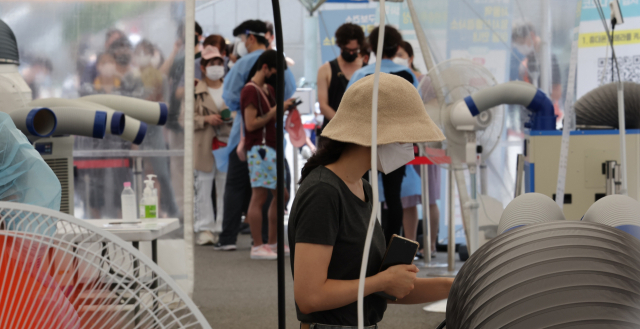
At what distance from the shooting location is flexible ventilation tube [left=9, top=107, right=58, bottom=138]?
198 centimetres

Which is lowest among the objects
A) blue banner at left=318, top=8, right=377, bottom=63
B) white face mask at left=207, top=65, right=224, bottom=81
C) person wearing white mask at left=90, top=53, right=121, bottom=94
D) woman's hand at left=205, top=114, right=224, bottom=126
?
woman's hand at left=205, top=114, right=224, bottom=126

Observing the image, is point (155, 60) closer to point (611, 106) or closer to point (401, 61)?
point (401, 61)

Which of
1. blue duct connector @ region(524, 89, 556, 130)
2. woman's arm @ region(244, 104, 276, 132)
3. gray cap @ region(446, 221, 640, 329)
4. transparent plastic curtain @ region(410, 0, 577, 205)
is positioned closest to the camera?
gray cap @ region(446, 221, 640, 329)

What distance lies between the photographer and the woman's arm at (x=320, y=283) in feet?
3.80

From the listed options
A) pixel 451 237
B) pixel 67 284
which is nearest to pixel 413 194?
pixel 451 237

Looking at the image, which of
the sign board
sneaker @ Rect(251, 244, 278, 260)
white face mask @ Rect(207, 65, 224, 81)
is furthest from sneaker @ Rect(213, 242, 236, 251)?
the sign board

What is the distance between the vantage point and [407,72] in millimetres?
3285

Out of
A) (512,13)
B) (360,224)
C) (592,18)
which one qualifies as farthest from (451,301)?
(592,18)

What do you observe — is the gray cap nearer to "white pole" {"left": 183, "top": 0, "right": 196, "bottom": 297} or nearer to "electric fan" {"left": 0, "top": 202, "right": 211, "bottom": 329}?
"electric fan" {"left": 0, "top": 202, "right": 211, "bottom": 329}

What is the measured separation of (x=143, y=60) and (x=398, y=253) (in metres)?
2.03

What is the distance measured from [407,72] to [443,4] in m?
0.75

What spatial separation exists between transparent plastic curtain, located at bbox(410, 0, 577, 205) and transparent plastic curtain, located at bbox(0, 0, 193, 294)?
5.36 feet

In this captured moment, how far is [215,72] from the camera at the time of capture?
186 inches

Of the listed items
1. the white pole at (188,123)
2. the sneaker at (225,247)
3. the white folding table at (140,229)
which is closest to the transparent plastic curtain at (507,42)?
the white pole at (188,123)
